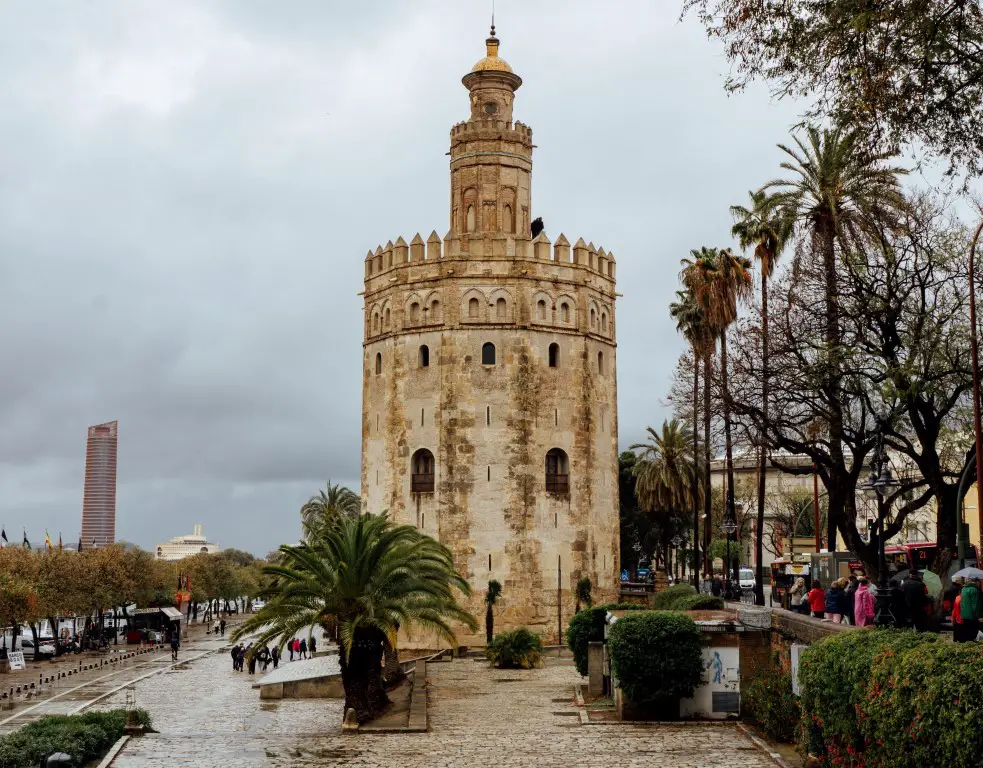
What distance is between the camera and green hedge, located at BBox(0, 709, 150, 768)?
707 inches

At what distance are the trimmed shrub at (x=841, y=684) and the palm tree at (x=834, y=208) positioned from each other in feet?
29.7

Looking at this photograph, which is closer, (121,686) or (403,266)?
(121,686)

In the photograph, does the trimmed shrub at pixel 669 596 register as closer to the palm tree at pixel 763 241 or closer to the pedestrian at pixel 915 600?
the palm tree at pixel 763 241

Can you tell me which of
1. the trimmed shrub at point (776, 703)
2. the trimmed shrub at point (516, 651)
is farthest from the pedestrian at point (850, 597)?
the trimmed shrub at point (516, 651)

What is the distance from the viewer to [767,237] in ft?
106

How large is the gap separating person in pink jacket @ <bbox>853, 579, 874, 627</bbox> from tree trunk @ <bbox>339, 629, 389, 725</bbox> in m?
12.4

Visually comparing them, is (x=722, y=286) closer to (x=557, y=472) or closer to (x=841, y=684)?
(x=557, y=472)

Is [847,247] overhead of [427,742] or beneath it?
overhead

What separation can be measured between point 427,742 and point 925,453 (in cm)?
1178

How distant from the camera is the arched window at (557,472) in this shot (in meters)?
45.1

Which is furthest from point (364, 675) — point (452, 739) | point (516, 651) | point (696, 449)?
point (696, 449)

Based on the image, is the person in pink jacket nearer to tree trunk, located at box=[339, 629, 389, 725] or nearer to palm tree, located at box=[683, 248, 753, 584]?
tree trunk, located at box=[339, 629, 389, 725]

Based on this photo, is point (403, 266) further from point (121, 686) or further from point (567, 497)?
point (121, 686)

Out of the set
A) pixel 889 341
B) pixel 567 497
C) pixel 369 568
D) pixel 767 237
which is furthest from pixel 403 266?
pixel 889 341
